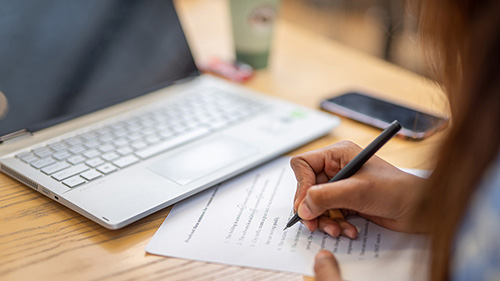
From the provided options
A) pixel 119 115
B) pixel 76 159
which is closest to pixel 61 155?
pixel 76 159

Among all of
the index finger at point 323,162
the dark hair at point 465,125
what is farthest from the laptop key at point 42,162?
the dark hair at point 465,125

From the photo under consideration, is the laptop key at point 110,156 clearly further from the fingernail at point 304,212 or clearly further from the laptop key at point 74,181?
the fingernail at point 304,212

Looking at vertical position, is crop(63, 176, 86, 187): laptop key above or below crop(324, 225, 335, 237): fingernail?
above

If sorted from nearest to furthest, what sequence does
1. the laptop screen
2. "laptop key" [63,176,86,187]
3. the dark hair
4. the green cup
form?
the dark hair
"laptop key" [63,176,86,187]
the laptop screen
the green cup

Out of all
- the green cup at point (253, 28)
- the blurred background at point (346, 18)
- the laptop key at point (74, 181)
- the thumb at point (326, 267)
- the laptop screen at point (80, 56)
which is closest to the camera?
the thumb at point (326, 267)

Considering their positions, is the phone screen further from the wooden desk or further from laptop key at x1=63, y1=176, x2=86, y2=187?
laptop key at x1=63, y1=176, x2=86, y2=187

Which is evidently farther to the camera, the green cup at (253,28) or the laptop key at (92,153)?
the green cup at (253,28)

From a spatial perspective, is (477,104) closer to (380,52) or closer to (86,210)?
(86,210)

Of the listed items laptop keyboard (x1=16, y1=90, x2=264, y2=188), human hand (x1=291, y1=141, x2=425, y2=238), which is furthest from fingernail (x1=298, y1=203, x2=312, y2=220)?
laptop keyboard (x1=16, y1=90, x2=264, y2=188)

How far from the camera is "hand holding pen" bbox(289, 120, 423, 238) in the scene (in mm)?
538

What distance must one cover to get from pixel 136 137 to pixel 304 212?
1.02 feet

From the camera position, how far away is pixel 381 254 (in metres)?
0.53

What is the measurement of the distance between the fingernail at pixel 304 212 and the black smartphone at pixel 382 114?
0.32 metres

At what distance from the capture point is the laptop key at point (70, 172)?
2.04 ft
